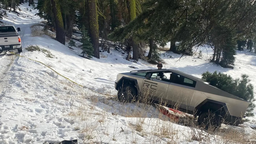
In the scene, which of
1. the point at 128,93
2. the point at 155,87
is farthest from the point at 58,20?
the point at 155,87

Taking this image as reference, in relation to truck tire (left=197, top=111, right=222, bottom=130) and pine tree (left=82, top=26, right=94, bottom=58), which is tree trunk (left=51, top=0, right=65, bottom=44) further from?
truck tire (left=197, top=111, right=222, bottom=130)

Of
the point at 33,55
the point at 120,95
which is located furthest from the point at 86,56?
the point at 120,95

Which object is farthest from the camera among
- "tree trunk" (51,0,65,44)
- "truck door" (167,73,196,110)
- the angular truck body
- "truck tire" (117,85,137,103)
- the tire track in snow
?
"tree trunk" (51,0,65,44)

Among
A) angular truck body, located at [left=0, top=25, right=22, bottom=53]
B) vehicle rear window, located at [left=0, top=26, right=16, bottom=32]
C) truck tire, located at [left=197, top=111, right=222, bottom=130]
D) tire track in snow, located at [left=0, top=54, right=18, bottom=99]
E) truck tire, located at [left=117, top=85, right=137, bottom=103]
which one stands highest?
vehicle rear window, located at [left=0, top=26, right=16, bottom=32]

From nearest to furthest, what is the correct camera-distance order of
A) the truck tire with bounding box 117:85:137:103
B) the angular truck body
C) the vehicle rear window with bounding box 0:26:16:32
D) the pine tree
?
the truck tire with bounding box 117:85:137:103 → the angular truck body → the vehicle rear window with bounding box 0:26:16:32 → the pine tree

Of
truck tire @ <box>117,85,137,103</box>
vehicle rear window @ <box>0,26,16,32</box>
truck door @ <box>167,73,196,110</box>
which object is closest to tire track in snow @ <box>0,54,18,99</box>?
vehicle rear window @ <box>0,26,16,32</box>

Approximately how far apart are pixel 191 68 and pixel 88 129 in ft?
91.2

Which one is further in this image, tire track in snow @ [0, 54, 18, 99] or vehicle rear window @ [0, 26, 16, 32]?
vehicle rear window @ [0, 26, 16, 32]

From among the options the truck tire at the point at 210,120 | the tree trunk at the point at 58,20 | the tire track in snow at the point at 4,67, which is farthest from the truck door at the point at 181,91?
the tree trunk at the point at 58,20

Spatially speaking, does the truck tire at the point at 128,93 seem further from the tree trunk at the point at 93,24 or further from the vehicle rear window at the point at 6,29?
the tree trunk at the point at 93,24

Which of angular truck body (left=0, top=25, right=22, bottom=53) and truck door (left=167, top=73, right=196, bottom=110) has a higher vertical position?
angular truck body (left=0, top=25, right=22, bottom=53)

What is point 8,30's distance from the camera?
587 inches

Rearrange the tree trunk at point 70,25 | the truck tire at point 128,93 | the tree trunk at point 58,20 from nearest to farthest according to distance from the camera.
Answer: the truck tire at point 128,93, the tree trunk at point 58,20, the tree trunk at point 70,25

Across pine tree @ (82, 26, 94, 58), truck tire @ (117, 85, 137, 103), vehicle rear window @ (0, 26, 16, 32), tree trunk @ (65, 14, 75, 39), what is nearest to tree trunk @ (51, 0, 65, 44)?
pine tree @ (82, 26, 94, 58)
